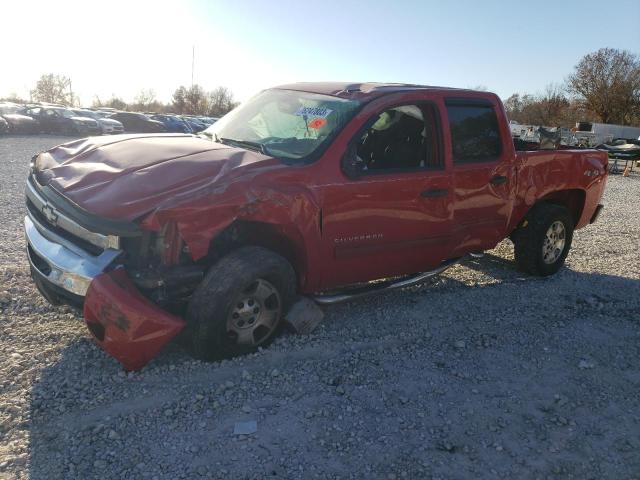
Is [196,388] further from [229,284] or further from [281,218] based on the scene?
[281,218]

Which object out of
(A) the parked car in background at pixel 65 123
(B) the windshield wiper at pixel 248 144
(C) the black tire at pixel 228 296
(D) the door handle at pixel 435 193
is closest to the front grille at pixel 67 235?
(C) the black tire at pixel 228 296

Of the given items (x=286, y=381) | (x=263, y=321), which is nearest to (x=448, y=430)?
(x=286, y=381)

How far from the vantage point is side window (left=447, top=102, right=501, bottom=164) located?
508cm

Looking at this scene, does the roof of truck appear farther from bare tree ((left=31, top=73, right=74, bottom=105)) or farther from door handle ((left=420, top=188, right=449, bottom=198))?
bare tree ((left=31, top=73, right=74, bottom=105))

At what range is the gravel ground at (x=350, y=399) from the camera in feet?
9.73

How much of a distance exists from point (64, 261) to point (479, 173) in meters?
3.51

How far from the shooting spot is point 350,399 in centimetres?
358

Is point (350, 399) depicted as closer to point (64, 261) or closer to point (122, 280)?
point (122, 280)

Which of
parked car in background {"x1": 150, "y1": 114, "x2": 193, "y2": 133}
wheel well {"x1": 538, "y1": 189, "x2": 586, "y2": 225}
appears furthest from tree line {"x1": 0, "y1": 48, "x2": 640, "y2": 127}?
wheel well {"x1": 538, "y1": 189, "x2": 586, "y2": 225}

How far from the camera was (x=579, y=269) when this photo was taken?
6.95m

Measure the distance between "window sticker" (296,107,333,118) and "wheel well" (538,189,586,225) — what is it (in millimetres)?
3115

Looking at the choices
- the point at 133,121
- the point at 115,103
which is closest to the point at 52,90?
the point at 115,103

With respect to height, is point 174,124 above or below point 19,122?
above

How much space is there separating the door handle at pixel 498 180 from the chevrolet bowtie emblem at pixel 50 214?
3.69 m
